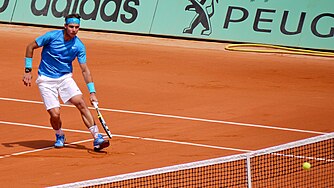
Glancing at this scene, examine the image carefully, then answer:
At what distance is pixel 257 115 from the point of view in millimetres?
16188

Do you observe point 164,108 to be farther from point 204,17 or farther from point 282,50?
point 204,17

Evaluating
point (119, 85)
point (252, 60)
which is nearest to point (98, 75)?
point (119, 85)

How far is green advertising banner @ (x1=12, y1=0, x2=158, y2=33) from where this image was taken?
1057 inches

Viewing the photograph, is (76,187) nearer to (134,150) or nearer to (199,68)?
(134,150)

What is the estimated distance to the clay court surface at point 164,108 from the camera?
12.6 meters

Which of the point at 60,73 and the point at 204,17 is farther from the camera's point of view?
the point at 204,17

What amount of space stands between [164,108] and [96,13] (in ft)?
37.3

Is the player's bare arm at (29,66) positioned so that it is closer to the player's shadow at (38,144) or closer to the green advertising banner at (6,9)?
the player's shadow at (38,144)

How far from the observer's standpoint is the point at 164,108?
54.6 ft

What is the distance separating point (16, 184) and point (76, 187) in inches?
147

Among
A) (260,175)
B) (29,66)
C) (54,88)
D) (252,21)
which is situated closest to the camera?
(260,175)

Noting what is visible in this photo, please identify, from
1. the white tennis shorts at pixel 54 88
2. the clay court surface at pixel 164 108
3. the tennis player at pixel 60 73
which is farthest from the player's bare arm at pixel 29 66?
the clay court surface at pixel 164 108

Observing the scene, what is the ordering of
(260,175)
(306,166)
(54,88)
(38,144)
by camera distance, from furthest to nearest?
(38,144) < (54,88) < (306,166) < (260,175)

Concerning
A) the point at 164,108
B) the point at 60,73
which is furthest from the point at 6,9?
the point at 60,73
